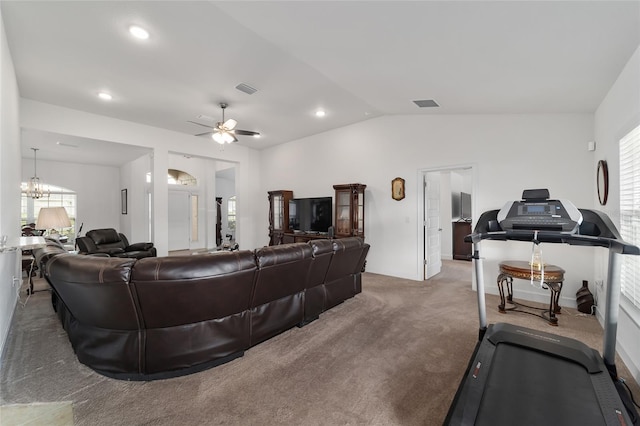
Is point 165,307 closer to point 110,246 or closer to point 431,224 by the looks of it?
point 431,224

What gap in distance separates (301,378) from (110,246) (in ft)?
18.5

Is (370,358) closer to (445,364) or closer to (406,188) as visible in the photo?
(445,364)

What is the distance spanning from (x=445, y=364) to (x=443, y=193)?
19.3ft

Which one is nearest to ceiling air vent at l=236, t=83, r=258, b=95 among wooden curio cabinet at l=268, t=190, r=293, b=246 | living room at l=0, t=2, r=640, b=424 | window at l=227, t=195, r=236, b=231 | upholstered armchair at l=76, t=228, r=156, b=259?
living room at l=0, t=2, r=640, b=424

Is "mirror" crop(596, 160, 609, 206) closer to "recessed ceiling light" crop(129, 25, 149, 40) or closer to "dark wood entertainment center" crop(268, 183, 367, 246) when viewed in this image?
"dark wood entertainment center" crop(268, 183, 367, 246)

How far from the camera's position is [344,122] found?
5992mm

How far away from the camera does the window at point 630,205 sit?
2.34 m

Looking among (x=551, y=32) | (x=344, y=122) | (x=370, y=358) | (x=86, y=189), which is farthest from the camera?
(x=86, y=189)

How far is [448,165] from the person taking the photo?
4805 mm

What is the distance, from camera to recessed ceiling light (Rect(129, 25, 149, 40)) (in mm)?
2820

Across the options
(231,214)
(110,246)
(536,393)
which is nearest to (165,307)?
(536,393)

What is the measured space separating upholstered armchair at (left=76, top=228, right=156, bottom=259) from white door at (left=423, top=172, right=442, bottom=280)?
5.41 m

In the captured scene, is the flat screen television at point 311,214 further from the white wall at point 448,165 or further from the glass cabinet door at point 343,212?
the white wall at point 448,165

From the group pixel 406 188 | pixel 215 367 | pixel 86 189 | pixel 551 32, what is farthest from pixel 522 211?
pixel 86 189
